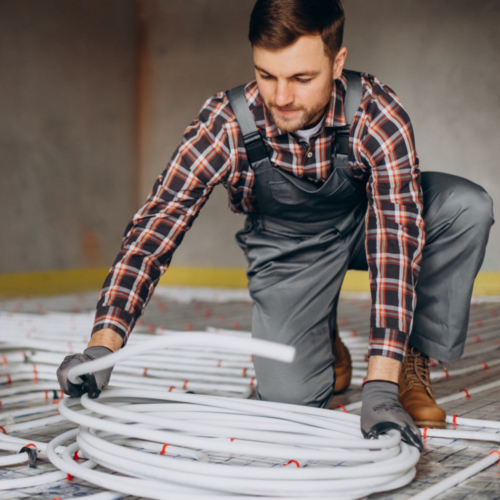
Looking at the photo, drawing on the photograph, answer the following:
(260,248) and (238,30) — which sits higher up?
(238,30)

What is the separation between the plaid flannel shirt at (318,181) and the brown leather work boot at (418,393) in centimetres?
27

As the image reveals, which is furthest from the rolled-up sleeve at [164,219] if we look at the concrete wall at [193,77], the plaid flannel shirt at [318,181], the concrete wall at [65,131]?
the concrete wall at [193,77]

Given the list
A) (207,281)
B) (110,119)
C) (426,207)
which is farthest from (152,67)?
(426,207)

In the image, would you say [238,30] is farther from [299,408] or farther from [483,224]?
[299,408]

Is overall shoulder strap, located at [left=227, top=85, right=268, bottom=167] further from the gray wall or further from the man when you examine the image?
the gray wall

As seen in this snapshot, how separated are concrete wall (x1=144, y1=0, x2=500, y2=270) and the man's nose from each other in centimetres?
422

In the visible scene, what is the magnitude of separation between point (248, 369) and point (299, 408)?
0.91m

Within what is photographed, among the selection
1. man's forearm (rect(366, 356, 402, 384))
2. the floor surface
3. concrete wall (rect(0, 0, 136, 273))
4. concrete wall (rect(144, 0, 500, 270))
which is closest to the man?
man's forearm (rect(366, 356, 402, 384))

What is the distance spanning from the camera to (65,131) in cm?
632

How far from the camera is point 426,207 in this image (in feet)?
5.80

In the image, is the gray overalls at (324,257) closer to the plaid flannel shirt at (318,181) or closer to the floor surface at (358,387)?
the plaid flannel shirt at (318,181)

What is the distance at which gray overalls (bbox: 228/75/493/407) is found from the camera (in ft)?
5.59

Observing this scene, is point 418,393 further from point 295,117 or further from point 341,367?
point 295,117

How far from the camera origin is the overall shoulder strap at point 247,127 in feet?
5.51
